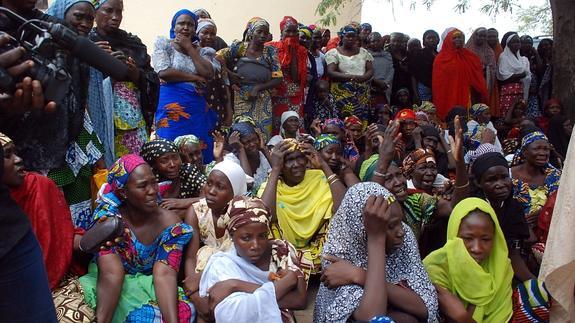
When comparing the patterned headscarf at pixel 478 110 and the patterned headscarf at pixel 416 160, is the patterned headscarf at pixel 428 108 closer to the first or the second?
the patterned headscarf at pixel 478 110

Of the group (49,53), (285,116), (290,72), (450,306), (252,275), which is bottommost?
(450,306)

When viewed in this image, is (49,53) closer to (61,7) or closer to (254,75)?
(61,7)

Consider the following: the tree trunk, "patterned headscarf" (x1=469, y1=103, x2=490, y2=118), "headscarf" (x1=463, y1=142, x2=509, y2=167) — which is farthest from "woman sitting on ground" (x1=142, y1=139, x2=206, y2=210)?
the tree trunk

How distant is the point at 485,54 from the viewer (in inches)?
392

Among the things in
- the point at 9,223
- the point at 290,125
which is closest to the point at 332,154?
the point at 290,125

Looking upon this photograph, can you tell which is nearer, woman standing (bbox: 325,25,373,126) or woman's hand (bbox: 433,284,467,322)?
woman's hand (bbox: 433,284,467,322)

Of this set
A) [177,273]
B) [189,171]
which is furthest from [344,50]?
[177,273]

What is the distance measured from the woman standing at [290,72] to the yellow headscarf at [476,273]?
423 cm

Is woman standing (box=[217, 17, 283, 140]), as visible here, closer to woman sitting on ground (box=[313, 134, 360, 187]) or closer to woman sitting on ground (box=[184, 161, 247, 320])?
woman sitting on ground (box=[313, 134, 360, 187])

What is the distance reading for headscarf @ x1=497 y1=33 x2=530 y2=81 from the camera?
985cm

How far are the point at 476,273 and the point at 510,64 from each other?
736 cm

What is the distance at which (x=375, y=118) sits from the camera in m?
8.78

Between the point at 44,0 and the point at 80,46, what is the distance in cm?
573

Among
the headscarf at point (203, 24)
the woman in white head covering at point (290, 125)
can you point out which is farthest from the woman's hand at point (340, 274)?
the headscarf at point (203, 24)
